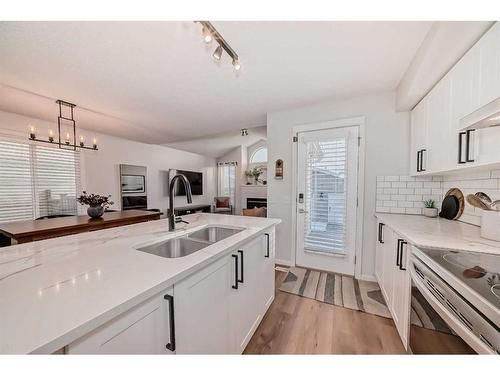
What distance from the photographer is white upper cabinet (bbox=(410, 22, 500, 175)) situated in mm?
1006

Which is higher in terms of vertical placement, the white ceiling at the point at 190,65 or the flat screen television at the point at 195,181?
the white ceiling at the point at 190,65

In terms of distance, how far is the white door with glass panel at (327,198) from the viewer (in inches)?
94.7

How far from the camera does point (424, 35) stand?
136 cm

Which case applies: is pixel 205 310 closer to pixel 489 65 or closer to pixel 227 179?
pixel 489 65

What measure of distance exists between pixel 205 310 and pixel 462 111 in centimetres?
192

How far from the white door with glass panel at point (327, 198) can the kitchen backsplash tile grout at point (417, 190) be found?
315mm

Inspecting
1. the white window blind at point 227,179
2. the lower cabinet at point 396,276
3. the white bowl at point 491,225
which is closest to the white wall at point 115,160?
the white window blind at point 227,179

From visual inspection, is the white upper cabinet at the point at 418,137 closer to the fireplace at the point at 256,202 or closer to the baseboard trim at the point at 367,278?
the baseboard trim at the point at 367,278

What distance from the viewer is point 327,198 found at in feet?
8.24

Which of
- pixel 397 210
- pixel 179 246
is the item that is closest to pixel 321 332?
pixel 179 246

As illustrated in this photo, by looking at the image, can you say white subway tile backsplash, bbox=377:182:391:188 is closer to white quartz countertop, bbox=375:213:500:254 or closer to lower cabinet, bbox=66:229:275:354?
white quartz countertop, bbox=375:213:500:254
